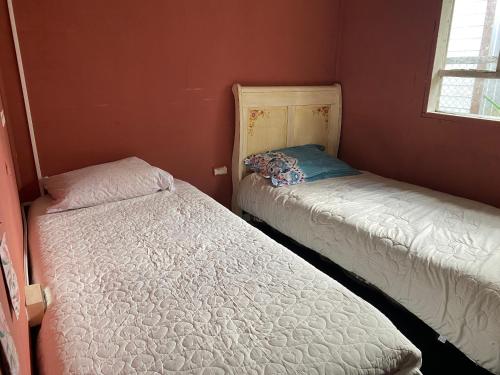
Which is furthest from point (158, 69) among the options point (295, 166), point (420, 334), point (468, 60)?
point (420, 334)

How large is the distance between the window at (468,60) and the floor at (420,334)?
1.29 meters

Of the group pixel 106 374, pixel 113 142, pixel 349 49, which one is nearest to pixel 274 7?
pixel 349 49

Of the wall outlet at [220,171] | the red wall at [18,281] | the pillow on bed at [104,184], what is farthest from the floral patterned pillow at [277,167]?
the red wall at [18,281]

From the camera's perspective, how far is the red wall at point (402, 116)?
2387 millimetres

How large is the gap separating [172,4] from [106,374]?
7.12 feet

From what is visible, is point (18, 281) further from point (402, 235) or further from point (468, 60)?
point (468, 60)

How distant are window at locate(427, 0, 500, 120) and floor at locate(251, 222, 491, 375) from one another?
1293 mm

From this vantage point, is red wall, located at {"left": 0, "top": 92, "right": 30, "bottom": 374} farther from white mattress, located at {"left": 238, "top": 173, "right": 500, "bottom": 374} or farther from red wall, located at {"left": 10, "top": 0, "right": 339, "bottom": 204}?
white mattress, located at {"left": 238, "top": 173, "right": 500, "bottom": 374}

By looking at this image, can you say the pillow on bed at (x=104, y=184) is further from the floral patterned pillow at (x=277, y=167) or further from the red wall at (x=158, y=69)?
the floral patterned pillow at (x=277, y=167)

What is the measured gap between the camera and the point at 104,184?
208 centimetres

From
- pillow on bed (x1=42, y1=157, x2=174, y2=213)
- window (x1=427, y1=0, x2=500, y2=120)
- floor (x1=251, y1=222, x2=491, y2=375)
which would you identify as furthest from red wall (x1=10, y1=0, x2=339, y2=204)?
floor (x1=251, y1=222, x2=491, y2=375)

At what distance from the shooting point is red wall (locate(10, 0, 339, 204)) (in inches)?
84.4

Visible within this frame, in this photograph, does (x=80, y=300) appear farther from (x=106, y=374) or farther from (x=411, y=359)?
(x=411, y=359)

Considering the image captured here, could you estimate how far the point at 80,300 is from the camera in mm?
1253
